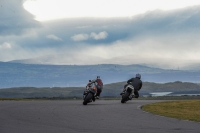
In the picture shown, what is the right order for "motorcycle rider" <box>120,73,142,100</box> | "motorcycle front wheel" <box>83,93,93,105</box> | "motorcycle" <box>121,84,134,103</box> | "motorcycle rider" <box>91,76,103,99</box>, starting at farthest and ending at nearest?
"motorcycle rider" <box>120,73,142,100</box>
"motorcycle" <box>121,84,134,103</box>
"motorcycle rider" <box>91,76,103,99</box>
"motorcycle front wheel" <box>83,93,93,105</box>

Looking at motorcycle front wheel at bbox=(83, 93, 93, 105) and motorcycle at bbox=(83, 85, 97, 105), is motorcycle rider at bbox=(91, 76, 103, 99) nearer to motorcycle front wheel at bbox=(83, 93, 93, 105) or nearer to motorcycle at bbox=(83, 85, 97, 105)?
motorcycle at bbox=(83, 85, 97, 105)

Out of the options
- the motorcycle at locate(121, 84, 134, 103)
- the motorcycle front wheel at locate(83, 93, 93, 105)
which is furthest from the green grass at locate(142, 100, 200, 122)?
the motorcycle at locate(121, 84, 134, 103)

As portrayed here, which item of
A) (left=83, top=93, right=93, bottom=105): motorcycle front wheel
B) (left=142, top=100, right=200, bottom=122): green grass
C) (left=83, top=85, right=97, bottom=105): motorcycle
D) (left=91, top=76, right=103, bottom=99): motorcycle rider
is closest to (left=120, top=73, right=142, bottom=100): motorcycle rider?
(left=91, top=76, right=103, bottom=99): motorcycle rider

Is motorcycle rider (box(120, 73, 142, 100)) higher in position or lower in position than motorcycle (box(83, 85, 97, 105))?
higher

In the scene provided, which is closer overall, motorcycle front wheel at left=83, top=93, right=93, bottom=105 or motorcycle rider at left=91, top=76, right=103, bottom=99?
motorcycle front wheel at left=83, top=93, right=93, bottom=105

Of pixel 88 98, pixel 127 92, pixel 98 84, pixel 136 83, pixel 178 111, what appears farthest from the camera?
pixel 136 83

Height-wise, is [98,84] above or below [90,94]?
above

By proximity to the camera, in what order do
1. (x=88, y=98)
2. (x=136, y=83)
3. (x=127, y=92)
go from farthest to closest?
(x=136, y=83), (x=127, y=92), (x=88, y=98)

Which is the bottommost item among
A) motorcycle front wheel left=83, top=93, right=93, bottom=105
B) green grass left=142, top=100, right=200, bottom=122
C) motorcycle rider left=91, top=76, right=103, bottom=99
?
green grass left=142, top=100, right=200, bottom=122

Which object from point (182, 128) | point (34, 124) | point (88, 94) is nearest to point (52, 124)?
point (34, 124)

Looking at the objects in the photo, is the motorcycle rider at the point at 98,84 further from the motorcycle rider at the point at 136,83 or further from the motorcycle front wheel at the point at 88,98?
the motorcycle rider at the point at 136,83

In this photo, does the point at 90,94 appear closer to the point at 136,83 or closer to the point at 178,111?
the point at 136,83

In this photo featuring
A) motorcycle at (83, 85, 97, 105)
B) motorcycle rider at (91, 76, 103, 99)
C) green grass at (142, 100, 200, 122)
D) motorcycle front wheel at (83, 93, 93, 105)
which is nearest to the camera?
green grass at (142, 100, 200, 122)

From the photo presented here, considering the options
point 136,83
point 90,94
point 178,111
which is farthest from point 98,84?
point 178,111
